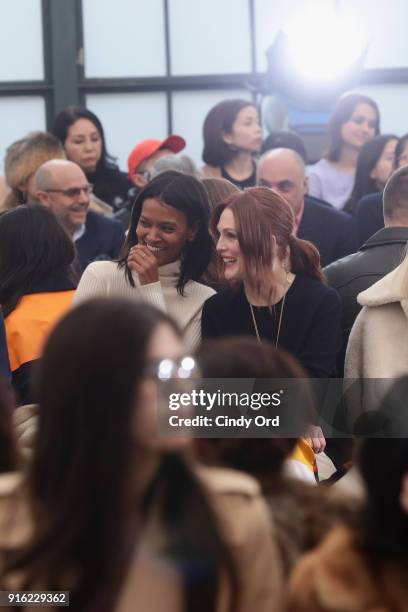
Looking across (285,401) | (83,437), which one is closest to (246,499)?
(83,437)

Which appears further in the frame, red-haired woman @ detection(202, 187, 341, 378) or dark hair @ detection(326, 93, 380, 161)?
dark hair @ detection(326, 93, 380, 161)

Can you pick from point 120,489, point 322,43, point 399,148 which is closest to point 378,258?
point 399,148

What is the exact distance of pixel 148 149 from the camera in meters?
8.00

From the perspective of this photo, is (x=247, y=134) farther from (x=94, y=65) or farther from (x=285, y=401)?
(x=285, y=401)

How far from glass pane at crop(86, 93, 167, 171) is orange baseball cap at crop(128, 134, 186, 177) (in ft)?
8.21

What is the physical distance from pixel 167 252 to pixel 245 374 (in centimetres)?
267

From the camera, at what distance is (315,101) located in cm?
952

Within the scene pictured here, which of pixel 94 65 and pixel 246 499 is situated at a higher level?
pixel 94 65

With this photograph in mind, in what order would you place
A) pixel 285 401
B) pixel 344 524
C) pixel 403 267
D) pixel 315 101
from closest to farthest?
pixel 344 524, pixel 285 401, pixel 403 267, pixel 315 101

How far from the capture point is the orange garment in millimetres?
5383

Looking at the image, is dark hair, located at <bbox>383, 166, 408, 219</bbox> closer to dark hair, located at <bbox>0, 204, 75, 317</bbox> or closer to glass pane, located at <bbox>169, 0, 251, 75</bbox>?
dark hair, located at <bbox>0, 204, 75, 317</bbox>

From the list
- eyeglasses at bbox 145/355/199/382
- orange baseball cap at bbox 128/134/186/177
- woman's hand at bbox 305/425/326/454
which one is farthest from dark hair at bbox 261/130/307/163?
eyeglasses at bbox 145/355/199/382

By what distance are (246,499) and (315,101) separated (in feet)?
22.8

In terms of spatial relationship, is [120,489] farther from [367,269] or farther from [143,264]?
[367,269]
